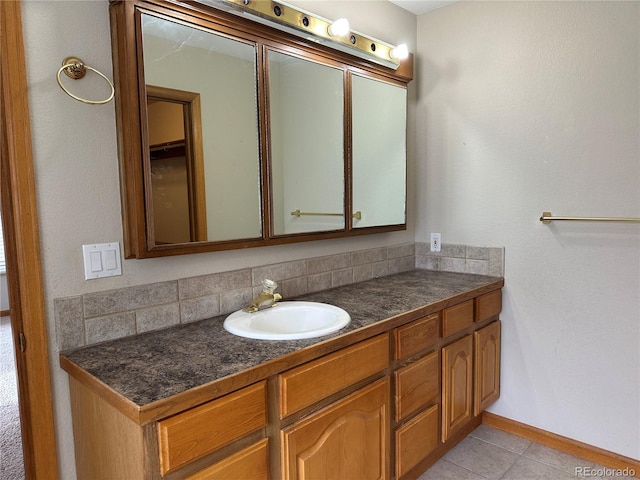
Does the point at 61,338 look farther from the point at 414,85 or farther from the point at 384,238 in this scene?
the point at 414,85

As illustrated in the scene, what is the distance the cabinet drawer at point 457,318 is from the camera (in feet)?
6.16

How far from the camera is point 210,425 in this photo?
104 centimetres

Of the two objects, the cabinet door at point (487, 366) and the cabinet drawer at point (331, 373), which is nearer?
the cabinet drawer at point (331, 373)

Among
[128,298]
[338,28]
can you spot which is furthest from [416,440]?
[338,28]

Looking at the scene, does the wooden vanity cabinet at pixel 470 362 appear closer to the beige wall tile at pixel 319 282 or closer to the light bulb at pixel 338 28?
the beige wall tile at pixel 319 282

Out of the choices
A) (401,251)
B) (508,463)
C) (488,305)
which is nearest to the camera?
(508,463)

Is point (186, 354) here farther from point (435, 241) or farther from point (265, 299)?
point (435, 241)

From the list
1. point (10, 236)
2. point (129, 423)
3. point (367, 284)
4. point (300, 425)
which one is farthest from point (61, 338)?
point (367, 284)

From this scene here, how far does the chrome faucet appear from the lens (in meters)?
1.61

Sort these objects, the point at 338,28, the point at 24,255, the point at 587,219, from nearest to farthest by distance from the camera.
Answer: the point at 24,255 → the point at 338,28 → the point at 587,219

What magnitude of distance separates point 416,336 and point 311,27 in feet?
4.29

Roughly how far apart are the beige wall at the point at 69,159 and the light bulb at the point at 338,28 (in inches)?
34.6

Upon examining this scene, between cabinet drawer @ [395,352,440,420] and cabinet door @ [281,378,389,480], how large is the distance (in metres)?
0.09

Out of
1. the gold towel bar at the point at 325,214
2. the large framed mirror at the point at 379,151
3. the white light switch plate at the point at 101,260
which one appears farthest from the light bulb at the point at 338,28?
the white light switch plate at the point at 101,260
